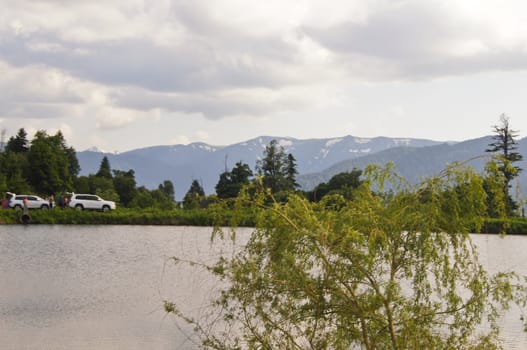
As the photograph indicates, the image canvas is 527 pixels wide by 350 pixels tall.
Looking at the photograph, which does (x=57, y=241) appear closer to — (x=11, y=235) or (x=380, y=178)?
(x=11, y=235)

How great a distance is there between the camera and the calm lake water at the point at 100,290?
16953 mm

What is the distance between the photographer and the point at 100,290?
23.8 meters

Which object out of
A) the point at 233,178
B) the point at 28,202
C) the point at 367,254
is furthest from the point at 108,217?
the point at 367,254

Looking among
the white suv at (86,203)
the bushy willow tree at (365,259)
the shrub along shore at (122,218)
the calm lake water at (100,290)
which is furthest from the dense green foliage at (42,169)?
the bushy willow tree at (365,259)

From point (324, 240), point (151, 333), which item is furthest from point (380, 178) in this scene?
point (151, 333)

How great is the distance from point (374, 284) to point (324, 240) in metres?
1.11

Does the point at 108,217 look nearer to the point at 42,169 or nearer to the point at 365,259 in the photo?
the point at 42,169

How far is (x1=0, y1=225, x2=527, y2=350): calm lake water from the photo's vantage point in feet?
55.6

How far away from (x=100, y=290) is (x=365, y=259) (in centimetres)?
1539

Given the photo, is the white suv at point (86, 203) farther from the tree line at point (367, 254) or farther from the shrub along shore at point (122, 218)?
the tree line at point (367, 254)

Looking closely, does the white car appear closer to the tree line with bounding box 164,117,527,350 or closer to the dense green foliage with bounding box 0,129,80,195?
the dense green foliage with bounding box 0,129,80,195

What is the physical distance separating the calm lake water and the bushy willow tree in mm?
5752

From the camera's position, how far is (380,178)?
11461mm

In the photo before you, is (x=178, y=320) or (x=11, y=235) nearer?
(x=178, y=320)
